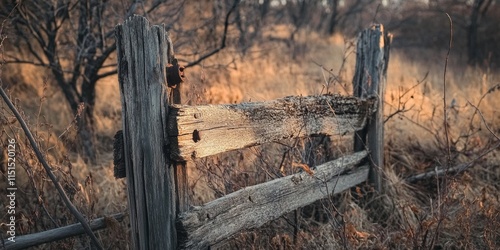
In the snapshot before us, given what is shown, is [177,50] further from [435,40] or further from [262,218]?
[435,40]

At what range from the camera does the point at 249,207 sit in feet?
7.83

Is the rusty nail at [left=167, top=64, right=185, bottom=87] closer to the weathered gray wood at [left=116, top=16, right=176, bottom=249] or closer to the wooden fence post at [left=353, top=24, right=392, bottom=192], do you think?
the weathered gray wood at [left=116, top=16, right=176, bottom=249]

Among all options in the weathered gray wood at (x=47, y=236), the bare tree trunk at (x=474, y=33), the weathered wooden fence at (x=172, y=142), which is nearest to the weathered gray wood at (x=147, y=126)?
the weathered wooden fence at (x=172, y=142)

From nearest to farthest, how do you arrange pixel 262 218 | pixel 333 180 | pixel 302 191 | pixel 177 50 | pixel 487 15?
pixel 262 218
pixel 302 191
pixel 333 180
pixel 177 50
pixel 487 15

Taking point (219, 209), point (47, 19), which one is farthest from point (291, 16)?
point (219, 209)

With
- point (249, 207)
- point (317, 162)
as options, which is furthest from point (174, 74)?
point (317, 162)

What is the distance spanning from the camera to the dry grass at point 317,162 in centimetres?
287

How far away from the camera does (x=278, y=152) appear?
13.3 feet

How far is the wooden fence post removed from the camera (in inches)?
147

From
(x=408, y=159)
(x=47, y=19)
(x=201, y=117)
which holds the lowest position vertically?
(x=408, y=159)

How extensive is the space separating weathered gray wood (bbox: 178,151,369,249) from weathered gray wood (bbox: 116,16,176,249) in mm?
122

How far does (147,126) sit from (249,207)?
85cm

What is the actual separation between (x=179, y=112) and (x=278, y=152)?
2300 mm

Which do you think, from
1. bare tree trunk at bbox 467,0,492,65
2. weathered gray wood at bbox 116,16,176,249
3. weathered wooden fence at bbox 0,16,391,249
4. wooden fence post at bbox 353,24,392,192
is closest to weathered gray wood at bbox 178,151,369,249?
weathered wooden fence at bbox 0,16,391,249
